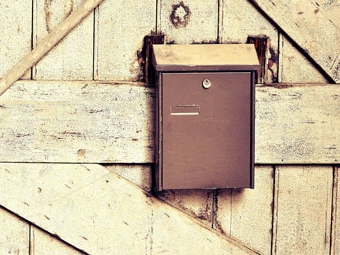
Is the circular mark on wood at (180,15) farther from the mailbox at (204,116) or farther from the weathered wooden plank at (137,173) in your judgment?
the weathered wooden plank at (137,173)

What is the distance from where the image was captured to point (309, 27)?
2.04m

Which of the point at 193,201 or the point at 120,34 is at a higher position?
the point at 120,34

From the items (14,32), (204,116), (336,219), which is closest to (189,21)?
(204,116)

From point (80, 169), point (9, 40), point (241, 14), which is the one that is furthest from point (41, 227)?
point (241, 14)

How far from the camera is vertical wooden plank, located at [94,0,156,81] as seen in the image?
2043 mm

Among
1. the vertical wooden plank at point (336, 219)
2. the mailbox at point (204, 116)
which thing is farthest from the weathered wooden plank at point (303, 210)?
the mailbox at point (204, 116)

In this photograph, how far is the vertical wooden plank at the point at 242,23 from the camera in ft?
6.76

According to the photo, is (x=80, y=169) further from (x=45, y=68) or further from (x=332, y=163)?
(x=332, y=163)

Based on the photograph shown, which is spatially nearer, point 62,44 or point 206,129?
point 206,129

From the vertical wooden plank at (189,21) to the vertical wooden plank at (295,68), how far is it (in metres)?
0.25

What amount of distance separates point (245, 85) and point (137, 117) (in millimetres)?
380

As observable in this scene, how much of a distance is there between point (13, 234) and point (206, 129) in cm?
77

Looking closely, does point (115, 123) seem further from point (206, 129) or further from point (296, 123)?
point (296, 123)

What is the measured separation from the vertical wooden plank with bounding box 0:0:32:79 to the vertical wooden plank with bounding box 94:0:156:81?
233 mm
